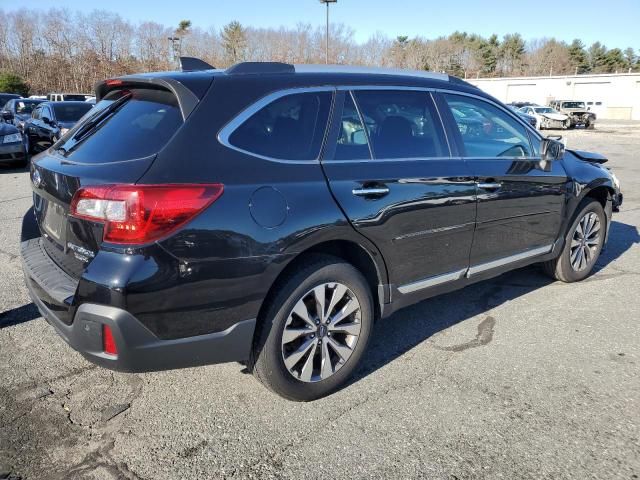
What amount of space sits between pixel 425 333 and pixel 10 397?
273cm

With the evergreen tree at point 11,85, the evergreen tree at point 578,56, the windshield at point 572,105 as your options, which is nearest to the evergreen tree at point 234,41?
the evergreen tree at point 11,85

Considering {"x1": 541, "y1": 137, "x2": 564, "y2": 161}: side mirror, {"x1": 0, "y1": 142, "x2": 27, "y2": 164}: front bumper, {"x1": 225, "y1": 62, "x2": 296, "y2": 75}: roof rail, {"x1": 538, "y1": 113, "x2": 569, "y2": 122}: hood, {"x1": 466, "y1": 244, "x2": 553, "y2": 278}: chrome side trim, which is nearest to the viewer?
{"x1": 225, "y1": 62, "x2": 296, "y2": 75}: roof rail

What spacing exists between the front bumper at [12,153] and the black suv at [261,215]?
10.6 m

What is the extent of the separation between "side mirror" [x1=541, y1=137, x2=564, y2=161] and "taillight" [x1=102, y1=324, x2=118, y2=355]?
139 inches

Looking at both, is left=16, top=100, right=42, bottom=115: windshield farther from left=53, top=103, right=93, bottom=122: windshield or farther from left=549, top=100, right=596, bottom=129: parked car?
left=549, top=100, right=596, bottom=129: parked car

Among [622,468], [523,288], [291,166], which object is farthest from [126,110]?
[523,288]

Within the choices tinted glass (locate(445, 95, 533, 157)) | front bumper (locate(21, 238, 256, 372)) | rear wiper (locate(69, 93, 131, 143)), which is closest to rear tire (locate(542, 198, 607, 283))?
tinted glass (locate(445, 95, 533, 157))

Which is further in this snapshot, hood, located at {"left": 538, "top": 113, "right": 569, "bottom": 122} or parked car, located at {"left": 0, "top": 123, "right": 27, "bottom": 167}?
hood, located at {"left": 538, "top": 113, "right": 569, "bottom": 122}

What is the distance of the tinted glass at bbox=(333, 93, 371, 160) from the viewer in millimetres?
3002

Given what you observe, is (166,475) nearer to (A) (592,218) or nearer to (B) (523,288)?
(B) (523,288)

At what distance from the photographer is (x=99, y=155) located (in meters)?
2.68

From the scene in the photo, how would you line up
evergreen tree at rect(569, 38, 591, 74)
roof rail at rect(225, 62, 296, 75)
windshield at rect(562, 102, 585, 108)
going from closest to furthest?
roof rail at rect(225, 62, 296, 75) → windshield at rect(562, 102, 585, 108) → evergreen tree at rect(569, 38, 591, 74)

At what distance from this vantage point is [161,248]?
2.32 m

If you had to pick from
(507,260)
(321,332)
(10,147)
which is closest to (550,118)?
(10,147)
